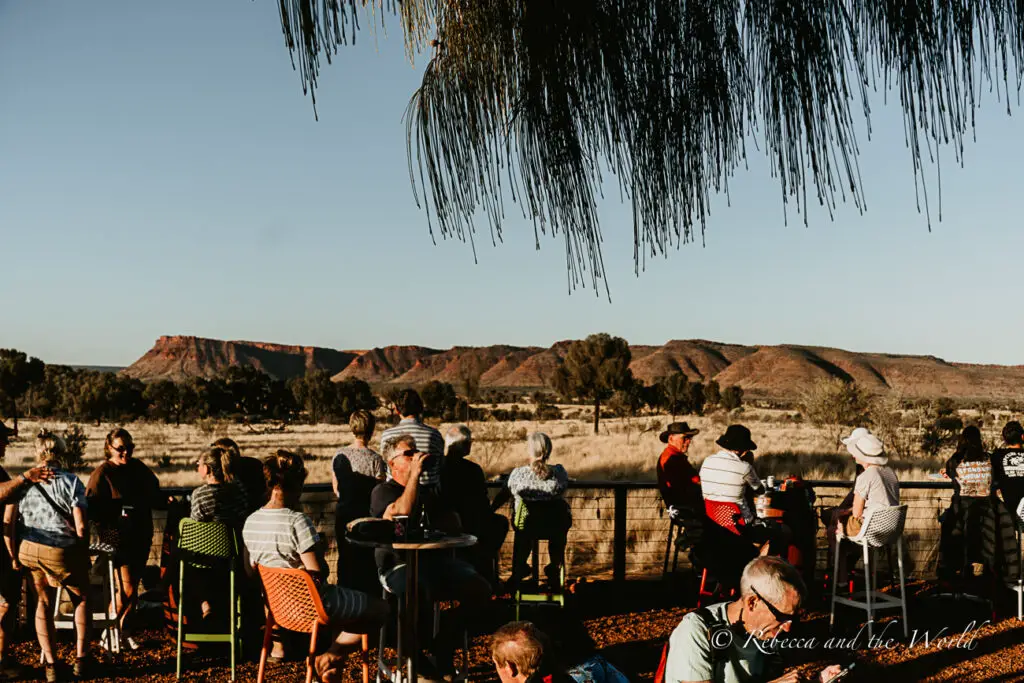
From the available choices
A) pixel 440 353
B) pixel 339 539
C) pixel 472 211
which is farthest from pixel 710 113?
pixel 440 353

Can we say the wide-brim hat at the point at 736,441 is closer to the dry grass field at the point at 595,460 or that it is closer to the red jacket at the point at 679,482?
the red jacket at the point at 679,482

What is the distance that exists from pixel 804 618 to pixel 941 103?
249 inches

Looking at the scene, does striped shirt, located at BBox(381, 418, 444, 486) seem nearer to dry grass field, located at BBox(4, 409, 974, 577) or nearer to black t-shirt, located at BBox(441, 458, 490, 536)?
black t-shirt, located at BBox(441, 458, 490, 536)

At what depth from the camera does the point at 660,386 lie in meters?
57.3

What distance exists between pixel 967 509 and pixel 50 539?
7.40 m

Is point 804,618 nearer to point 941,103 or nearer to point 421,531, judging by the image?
point 421,531

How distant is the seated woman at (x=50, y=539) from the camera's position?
18.4ft

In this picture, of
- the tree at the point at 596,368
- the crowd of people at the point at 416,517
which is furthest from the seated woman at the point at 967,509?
the tree at the point at 596,368

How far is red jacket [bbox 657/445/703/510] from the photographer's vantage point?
745 centimetres

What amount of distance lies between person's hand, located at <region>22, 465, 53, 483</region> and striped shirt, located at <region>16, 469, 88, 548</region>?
61mm

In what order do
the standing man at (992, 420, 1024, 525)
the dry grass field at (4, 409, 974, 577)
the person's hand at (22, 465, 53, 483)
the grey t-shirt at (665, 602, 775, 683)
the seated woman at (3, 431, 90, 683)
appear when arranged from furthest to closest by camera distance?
the dry grass field at (4, 409, 974, 577), the standing man at (992, 420, 1024, 525), the seated woman at (3, 431, 90, 683), the person's hand at (22, 465, 53, 483), the grey t-shirt at (665, 602, 775, 683)

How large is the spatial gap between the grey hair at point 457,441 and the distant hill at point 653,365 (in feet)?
136

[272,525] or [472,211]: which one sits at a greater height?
[472,211]

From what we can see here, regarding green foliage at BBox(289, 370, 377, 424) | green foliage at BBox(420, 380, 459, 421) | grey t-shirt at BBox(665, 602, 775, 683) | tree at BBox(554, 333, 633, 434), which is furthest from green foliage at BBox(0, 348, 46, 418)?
grey t-shirt at BBox(665, 602, 775, 683)
